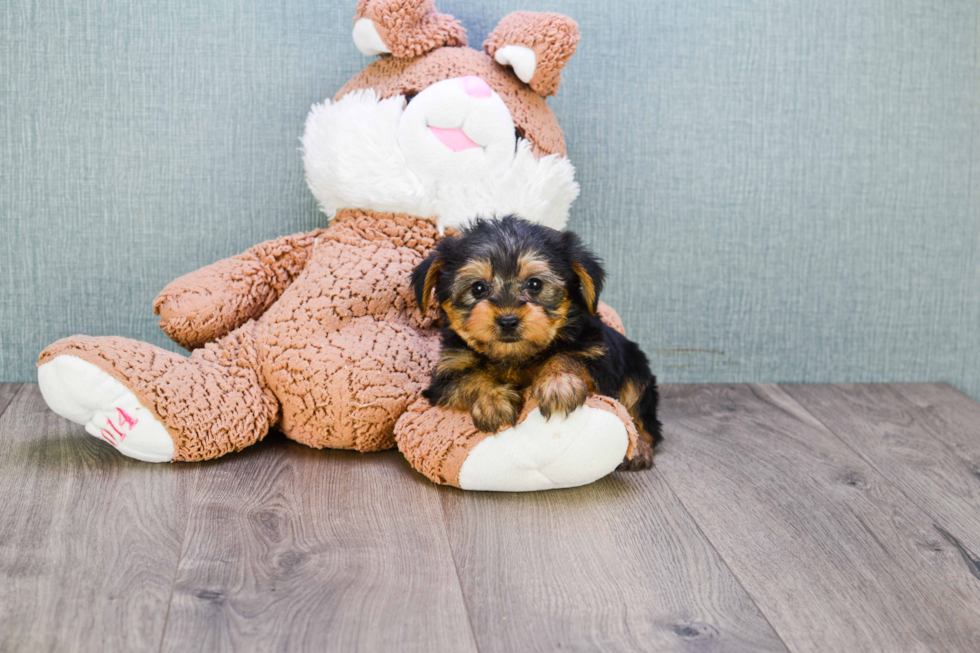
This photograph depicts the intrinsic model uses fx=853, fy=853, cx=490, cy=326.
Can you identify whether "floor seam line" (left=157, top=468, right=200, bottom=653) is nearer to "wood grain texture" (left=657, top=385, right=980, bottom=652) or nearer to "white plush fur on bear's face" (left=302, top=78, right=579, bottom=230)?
"white plush fur on bear's face" (left=302, top=78, right=579, bottom=230)

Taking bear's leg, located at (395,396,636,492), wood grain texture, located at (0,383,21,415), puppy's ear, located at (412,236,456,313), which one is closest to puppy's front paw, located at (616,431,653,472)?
bear's leg, located at (395,396,636,492)

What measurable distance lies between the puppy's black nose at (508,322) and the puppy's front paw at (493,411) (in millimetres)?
192

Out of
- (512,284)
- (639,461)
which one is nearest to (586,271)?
(512,284)

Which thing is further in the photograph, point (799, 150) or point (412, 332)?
point (799, 150)

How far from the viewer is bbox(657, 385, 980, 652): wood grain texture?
1.57m

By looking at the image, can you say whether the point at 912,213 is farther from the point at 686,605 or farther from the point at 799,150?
the point at 686,605

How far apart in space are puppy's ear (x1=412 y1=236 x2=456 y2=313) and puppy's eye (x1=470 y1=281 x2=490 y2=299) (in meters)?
0.14

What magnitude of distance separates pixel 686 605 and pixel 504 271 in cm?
81

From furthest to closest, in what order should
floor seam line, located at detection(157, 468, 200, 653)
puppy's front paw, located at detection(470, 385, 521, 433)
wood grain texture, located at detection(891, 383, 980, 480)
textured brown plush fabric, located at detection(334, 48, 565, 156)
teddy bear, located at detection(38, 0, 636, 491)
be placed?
wood grain texture, located at detection(891, 383, 980, 480)
textured brown plush fabric, located at detection(334, 48, 565, 156)
teddy bear, located at detection(38, 0, 636, 491)
puppy's front paw, located at detection(470, 385, 521, 433)
floor seam line, located at detection(157, 468, 200, 653)

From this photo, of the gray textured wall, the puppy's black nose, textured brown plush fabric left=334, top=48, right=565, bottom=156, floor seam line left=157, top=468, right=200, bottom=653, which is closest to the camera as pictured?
floor seam line left=157, top=468, right=200, bottom=653

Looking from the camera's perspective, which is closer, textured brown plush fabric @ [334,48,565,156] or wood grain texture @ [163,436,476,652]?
wood grain texture @ [163,436,476,652]

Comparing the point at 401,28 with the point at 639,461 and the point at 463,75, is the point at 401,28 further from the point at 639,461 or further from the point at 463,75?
the point at 639,461

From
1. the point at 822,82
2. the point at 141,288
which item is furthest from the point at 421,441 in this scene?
the point at 822,82

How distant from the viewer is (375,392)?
7.25 ft
